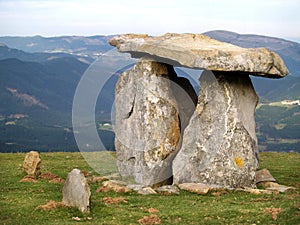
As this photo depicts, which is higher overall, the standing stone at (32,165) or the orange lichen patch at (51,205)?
the orange lichen patch at (51,205)

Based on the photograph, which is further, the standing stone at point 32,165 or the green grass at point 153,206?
the standing stone at point 32,165

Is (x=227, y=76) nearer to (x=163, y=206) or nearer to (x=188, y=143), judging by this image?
(x=188, y=143)

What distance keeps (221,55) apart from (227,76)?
237 cm

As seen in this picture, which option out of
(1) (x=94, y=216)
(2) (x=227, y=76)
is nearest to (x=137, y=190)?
(1) (x=94, y=216)

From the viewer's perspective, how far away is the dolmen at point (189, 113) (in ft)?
105

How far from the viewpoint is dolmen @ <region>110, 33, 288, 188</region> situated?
32000 millimetres

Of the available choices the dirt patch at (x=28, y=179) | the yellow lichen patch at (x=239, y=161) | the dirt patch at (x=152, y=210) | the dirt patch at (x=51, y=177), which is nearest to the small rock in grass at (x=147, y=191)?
the dirt patch at (x=152, y=210)

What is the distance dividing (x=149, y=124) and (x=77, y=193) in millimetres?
10375

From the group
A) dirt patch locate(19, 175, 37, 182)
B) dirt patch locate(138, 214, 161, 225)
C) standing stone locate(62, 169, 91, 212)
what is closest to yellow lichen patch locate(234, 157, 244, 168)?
dirt patch locate(138, 214, 161, 225)

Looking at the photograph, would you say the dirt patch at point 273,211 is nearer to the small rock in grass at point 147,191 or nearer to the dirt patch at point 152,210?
the dirt patch at point 152,210

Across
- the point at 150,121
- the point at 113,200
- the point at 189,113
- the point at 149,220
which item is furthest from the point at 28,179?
the point at 149,220

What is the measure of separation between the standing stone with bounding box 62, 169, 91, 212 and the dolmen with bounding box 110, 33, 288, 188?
9.49 m

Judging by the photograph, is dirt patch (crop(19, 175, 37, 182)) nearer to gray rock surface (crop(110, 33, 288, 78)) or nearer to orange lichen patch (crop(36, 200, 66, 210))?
orange lichen patch (crop(36, 200, 66, 210))

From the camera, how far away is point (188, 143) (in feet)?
110
